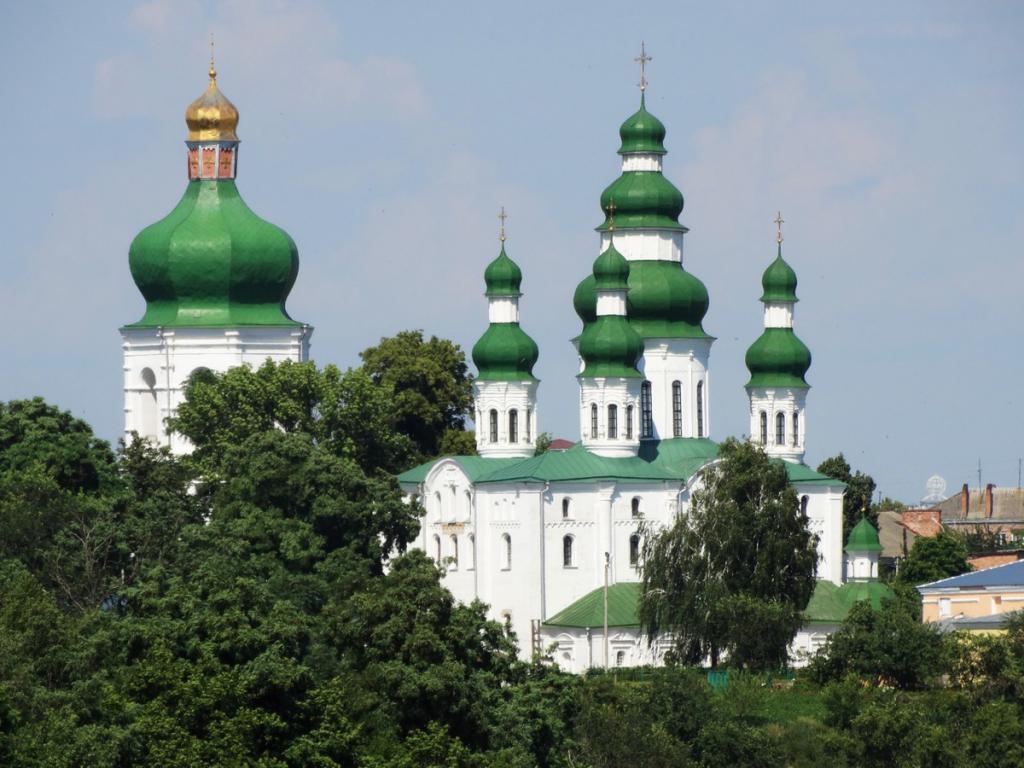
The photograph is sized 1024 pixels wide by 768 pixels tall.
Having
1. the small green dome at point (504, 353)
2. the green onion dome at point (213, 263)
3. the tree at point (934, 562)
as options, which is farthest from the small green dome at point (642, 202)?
the tree at point (934, 562)

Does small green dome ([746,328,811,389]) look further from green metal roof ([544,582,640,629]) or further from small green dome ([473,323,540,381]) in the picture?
Result: green metal roof ([544,582,640,629])

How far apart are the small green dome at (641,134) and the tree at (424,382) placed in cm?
666

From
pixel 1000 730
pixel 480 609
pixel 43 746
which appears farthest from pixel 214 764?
pixel 1000 730

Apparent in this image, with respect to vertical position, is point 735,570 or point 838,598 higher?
point 735,570

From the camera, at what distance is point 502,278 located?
61.5m

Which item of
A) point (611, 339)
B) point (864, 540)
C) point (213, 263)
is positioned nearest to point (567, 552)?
point (611, 339)

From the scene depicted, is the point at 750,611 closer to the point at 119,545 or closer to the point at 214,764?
the point at 119,545

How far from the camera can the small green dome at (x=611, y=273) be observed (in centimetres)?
6003

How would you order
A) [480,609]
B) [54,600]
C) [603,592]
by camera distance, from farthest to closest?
[603,592] < [54,600] < [480,609]

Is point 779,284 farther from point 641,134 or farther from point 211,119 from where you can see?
point 211,119

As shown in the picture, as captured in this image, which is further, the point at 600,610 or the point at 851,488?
the point at 851,488

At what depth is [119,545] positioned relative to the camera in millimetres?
50906

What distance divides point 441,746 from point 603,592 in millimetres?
18686

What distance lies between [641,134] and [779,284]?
147 inches
